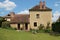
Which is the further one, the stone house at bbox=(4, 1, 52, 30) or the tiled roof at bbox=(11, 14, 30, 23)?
the tiled roof at bbox=(11, 14, 30, 23)

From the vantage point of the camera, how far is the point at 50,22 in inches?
2264

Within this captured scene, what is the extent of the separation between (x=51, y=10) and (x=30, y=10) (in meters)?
5.99

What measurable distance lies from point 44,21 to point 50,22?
1.75m

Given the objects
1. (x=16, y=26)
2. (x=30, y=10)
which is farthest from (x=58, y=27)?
(x=16, y=26)

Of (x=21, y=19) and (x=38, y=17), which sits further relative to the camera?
(x=21, y=19)

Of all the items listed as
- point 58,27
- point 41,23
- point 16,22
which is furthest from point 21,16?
point 58,27

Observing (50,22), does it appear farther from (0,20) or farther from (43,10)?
(0,20)

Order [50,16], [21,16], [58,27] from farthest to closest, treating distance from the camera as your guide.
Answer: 1. [21,16]
2. [50,16]
3. [58,27]

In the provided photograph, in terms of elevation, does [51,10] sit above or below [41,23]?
above

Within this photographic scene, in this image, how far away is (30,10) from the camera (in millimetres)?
57812

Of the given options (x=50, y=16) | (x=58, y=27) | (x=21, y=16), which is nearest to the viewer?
(x=58, y=27)

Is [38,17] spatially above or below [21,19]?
above

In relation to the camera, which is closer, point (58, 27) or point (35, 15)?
point (58, 27)

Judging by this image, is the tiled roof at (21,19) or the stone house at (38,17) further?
the tiled roof at (21,19)
